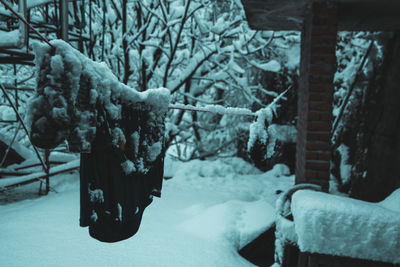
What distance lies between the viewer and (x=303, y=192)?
8.13 ft

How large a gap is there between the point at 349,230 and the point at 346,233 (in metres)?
→ 0.03

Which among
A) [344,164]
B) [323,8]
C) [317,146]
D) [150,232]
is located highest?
[323,8]

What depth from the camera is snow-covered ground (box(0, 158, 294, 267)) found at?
2.35 metres

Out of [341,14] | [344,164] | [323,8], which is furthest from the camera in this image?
[344,164]

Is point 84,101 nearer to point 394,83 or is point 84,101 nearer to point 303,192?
point 303,192

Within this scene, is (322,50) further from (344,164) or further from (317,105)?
(344,164)

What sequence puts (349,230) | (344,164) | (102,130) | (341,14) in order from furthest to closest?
(344,164)
(341,14)
(349,230)
(102,130)

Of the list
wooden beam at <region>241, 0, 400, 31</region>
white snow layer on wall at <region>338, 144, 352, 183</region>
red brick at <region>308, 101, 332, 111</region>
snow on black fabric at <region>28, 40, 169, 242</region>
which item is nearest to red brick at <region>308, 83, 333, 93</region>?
red brick at <region>308, 101, 332, 111</region>

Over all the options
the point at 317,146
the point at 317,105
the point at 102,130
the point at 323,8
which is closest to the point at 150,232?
the point at 102,130

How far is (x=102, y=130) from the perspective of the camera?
1333mm

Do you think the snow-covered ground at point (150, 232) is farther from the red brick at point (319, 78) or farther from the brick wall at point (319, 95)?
the red brick at point (319, 78)

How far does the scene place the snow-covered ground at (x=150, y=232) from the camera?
2.35 meters

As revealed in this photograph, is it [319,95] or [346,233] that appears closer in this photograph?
[346,233]

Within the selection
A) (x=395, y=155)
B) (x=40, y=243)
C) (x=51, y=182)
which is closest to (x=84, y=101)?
(x=40, y=243)
